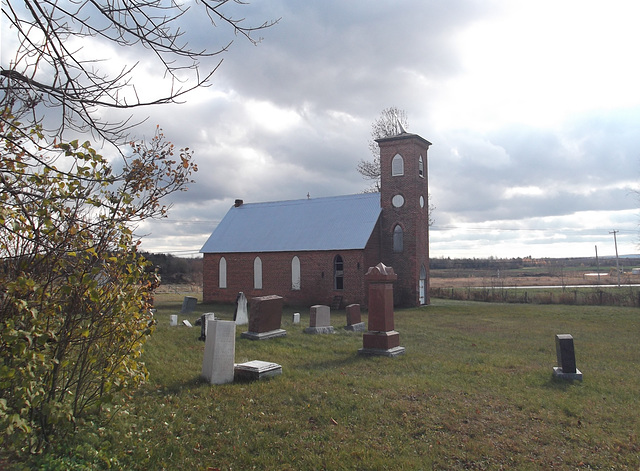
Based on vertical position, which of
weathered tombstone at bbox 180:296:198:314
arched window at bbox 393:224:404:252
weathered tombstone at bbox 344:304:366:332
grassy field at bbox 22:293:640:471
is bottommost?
grassy field at bbox 22:293:640:471

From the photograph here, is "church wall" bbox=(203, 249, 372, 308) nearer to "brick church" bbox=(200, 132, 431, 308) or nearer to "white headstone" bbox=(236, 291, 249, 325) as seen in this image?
"brick church" bbox=(200, 132, 431, 308)

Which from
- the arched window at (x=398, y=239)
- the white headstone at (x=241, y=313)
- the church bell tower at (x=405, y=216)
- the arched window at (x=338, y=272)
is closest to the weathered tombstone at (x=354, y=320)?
the white headstone at (x=241, y=313)

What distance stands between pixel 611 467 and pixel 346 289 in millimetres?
23695

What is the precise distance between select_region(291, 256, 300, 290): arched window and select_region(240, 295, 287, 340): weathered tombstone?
16.9 m

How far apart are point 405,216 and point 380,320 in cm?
1852

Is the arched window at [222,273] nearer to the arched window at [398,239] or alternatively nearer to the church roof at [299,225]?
the church roof at [299,225]

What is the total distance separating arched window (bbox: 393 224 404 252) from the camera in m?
30.9

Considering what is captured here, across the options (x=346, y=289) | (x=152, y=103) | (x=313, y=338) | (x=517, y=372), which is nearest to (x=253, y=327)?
(x=313, y=338)

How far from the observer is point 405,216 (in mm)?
30797

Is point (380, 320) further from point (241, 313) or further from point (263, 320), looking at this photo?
point (241, 313)

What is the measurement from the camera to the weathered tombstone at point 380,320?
12.7 m

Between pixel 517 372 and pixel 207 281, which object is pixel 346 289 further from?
pixel 517 372

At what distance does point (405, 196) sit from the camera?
102 ft

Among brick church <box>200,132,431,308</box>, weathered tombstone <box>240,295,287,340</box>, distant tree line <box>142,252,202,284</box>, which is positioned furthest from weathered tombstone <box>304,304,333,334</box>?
distant tree line <box>142,252,202,284</box>
